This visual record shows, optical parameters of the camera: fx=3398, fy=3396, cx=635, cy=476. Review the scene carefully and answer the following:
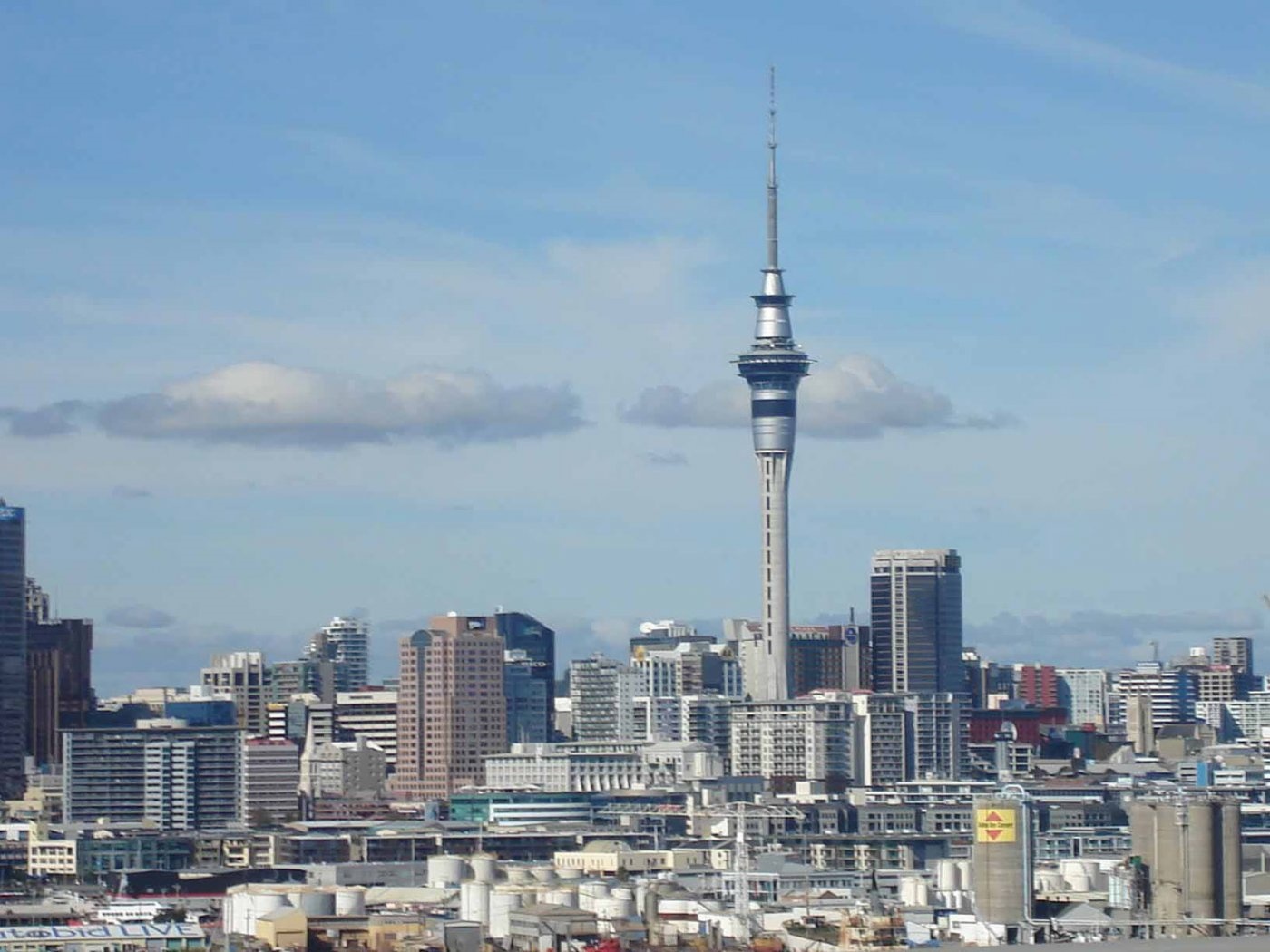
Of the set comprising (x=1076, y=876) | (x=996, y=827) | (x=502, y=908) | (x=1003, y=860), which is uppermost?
(x=996, y=827)

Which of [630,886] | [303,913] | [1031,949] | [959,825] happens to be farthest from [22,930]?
[959,825]

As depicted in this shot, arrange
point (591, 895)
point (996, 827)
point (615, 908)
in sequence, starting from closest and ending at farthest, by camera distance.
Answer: point (996, 827), point (615, 908), point (591, 895)

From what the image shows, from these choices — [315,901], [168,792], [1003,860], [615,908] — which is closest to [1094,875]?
[615,908]

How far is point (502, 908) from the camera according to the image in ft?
348

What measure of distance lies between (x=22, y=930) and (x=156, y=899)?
108 feet

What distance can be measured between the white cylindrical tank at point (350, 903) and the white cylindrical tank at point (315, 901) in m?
0.20

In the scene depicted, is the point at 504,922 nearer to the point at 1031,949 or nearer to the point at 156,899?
the point at 156,899

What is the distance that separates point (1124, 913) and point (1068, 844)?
7328cm

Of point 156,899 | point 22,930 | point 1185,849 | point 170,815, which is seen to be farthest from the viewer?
point 170,815

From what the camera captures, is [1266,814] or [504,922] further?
[1266,814]

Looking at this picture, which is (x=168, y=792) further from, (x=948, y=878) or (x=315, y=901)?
(x=315, y=901)

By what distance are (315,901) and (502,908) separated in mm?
7597

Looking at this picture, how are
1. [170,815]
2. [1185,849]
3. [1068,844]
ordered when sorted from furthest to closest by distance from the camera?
[170,815] → [1068,844] → [1185,849]

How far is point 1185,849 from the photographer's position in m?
89.4
